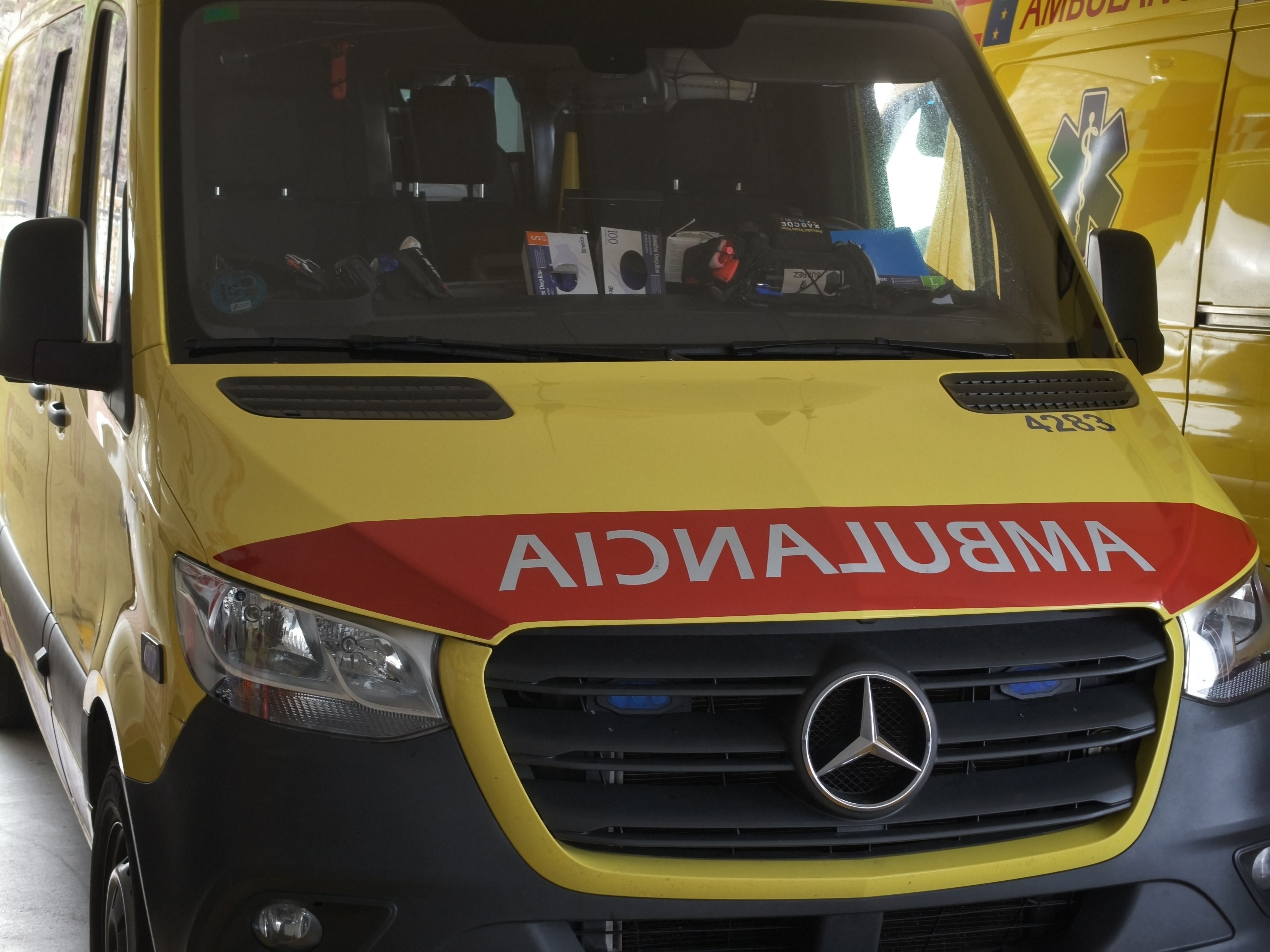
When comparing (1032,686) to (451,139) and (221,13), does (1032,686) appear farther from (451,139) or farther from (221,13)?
(221,13)

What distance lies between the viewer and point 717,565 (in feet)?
7.77

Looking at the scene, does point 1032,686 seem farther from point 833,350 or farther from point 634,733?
point 833,350

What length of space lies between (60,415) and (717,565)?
5.99ft

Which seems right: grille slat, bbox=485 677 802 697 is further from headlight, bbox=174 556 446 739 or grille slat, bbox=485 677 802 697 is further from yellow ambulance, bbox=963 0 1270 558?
yellow ambulance, bbox=963 0 1270 558

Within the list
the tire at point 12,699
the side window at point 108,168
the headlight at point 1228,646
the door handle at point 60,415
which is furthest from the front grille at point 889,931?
the tire at point 12,699

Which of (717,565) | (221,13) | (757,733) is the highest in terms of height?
(221,13)

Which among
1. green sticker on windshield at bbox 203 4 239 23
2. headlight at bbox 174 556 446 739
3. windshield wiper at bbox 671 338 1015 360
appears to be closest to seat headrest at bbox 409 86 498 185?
green sticker on windshield at bbox 203 4 239 23

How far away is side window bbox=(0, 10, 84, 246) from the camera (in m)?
3.84

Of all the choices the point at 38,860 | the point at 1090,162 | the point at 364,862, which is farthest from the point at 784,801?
the point at 1090,162

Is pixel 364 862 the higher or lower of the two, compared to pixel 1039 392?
lower

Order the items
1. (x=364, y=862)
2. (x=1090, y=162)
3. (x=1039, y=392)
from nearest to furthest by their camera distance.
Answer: (x=364, y=862) < (x=1039, y=392) < (x=1090, y=162)

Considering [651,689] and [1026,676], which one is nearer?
[651,689]

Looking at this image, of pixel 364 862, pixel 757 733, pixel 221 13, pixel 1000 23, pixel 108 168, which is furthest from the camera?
pixel 1000 23

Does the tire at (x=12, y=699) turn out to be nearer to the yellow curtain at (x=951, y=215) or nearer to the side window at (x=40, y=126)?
the side window at (x=40, y=126)
